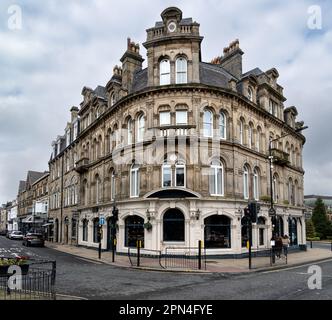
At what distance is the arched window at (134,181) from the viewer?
2572cm

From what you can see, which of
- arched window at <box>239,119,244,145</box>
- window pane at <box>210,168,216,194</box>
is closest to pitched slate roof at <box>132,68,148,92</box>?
arched window at <box>239,119,244,145</box>

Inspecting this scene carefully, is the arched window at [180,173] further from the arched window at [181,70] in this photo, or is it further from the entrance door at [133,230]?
the arched window at [181,70]

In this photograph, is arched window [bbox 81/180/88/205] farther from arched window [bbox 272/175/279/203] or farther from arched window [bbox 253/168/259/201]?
arched window [bbox 272/175/279/203]

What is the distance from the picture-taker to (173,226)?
23141 millimetres

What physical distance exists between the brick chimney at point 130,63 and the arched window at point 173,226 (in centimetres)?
1131

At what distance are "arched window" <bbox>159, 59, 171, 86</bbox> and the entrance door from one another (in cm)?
1042

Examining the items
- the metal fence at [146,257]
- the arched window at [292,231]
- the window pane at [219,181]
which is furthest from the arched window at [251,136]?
the metal fence at [146,257]

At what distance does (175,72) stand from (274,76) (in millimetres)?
13731

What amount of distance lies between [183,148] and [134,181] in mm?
5019

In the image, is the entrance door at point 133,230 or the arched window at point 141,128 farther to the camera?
→ the arched window at point 141,128

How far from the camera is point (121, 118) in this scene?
90.6 ft
